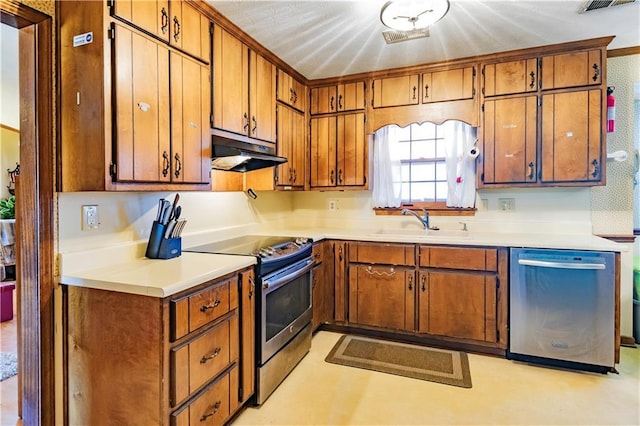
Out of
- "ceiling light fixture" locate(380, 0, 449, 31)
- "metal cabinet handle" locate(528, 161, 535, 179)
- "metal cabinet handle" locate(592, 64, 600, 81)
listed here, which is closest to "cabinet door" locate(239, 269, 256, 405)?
"ceiling light fixture" locate(380, 0, 449, 31)

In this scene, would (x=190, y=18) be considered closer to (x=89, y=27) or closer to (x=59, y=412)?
(x=89, y=27)

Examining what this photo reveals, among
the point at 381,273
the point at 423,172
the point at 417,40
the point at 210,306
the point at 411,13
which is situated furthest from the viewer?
the point at 423,172

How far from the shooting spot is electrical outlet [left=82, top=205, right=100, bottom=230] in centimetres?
185

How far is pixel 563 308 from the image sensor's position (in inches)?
101

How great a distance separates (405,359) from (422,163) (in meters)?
1.82

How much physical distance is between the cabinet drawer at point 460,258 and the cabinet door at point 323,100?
1.66m

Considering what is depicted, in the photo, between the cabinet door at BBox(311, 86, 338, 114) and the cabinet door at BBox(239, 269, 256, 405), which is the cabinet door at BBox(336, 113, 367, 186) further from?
the cabinet door at BBox(239, 269, 256, 405)

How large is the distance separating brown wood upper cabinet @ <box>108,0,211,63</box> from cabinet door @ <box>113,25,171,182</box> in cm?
7

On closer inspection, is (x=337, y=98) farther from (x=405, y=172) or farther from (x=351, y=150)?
(x=405, y=172)

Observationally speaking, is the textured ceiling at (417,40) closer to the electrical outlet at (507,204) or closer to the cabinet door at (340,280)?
the electrical outlet at (507,204)

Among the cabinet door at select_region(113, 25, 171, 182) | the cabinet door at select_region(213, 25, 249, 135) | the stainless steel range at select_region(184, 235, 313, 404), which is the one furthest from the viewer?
the cabinet door at select_region(213, 25, 249, 135)

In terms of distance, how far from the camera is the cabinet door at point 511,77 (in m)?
2.93

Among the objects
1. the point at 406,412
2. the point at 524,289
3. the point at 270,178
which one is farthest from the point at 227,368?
the point at 524,289

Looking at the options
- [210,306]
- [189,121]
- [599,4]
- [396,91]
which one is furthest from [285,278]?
[599,4]
